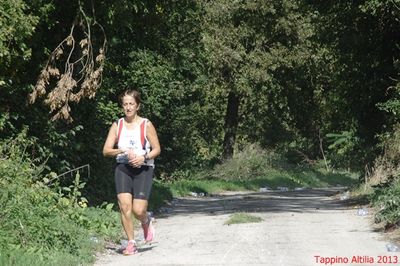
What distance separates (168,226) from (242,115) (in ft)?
126

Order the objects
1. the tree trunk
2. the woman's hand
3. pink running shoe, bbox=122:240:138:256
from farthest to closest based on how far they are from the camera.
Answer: the tree trunk, pink running shoe, bbox=122:240:138:256, the woman's hand

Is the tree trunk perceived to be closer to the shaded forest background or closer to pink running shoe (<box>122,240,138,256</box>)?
the shaded forest background

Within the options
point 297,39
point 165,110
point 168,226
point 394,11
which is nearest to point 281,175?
point 297,39

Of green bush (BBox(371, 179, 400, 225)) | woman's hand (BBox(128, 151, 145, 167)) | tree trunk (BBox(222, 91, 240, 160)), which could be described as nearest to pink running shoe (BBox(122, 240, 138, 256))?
woman's hand (BBox(128, 151, 145, 167))

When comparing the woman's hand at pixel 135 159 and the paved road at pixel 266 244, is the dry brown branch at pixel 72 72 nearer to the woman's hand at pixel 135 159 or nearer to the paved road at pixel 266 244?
the paved road at pixel 266 244

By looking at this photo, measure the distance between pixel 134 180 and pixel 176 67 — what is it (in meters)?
20.4

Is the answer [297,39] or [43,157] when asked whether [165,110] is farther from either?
[43,157]

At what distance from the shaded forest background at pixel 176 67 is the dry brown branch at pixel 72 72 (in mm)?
A: 28

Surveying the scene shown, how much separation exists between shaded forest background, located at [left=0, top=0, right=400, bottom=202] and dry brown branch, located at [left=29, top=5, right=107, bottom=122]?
0.03 m

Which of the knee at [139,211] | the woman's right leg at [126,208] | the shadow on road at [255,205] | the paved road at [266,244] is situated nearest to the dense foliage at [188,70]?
the woman's right leg at [126,208]

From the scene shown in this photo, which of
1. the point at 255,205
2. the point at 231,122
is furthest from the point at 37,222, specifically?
the point at 231,122

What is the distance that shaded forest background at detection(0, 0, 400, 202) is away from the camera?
13.1m

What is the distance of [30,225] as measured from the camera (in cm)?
913

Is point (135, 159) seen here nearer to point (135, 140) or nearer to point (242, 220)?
point (135, 140)
